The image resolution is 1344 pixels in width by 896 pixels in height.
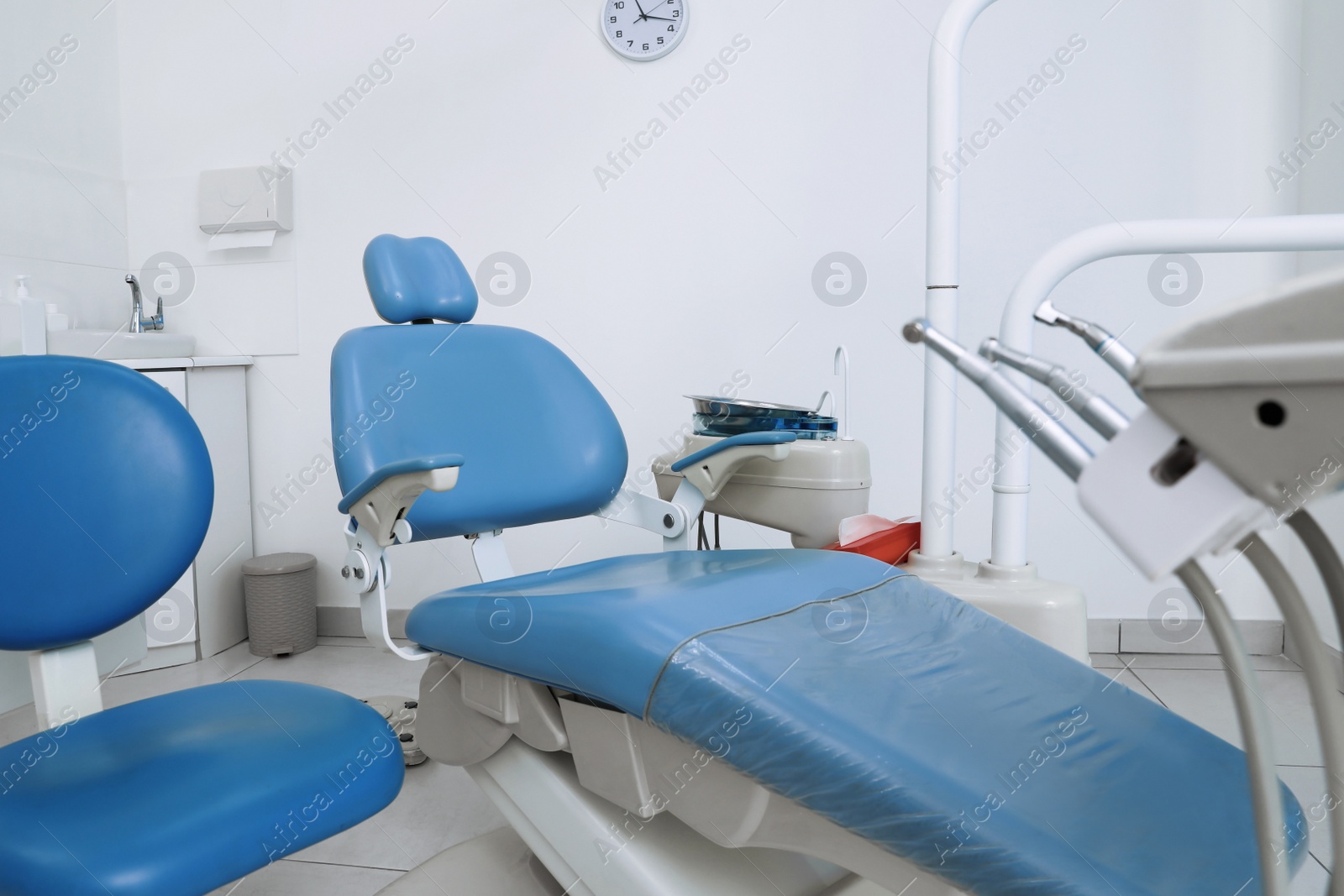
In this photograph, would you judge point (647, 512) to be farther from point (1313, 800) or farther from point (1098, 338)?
point (1313, 800)

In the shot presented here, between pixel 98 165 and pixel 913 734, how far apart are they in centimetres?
330

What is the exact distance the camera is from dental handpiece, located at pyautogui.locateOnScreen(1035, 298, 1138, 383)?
57 cm

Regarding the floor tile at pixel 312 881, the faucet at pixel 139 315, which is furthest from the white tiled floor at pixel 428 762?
the faucet at pixel 139 315

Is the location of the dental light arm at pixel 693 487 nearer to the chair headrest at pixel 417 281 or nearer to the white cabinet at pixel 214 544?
the chair headrest at pixel 417 281

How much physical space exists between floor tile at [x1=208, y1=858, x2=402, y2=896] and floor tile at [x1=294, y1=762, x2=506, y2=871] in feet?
0.08

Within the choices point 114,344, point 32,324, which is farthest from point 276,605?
point 32,324

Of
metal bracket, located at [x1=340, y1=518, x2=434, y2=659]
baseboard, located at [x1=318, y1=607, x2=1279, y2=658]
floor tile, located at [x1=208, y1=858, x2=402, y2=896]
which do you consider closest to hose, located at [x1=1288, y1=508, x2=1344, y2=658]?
metal bracket, located at [x1=340, y1=518, x2=434, y2=659]

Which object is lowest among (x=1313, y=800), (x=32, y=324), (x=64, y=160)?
(x=1313, y=800)

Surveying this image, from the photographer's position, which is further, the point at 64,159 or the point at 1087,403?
the point at 64,159

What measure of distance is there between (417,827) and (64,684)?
33.8 inches

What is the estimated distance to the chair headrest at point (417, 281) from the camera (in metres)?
1.52

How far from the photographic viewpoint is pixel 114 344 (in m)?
2.52

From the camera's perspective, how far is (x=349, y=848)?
64.0 inches

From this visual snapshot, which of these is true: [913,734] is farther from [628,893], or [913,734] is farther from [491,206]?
[491,206]
